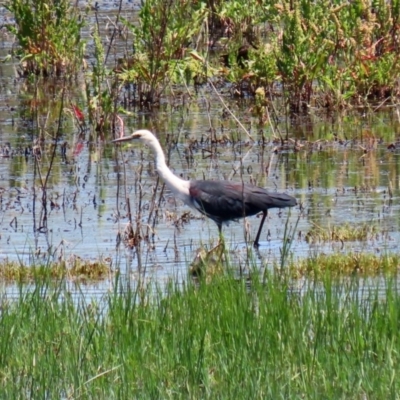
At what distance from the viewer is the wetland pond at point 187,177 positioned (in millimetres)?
9555

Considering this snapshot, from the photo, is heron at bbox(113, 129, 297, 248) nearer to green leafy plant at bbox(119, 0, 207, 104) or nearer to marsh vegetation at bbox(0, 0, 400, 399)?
marsh vegetation at bbox(0, 0, 400, 399)

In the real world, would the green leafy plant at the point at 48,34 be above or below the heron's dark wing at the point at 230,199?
above

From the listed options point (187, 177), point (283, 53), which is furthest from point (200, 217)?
point (283, 53)

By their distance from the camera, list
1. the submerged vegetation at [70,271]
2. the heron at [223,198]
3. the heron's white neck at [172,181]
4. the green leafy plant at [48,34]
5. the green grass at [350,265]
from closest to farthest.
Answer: the green grass at [350,265]
the submerged vegetation at [70,271]
the heron at [223,198]
the heron's white neck at [172,181]
the green leafy plant at [48,34]

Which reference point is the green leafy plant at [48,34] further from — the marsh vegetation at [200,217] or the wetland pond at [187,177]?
the wetland pond at [187,177]

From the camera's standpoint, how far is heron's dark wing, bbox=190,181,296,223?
987cm

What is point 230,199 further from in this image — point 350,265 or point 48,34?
point 48,34

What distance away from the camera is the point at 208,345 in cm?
622

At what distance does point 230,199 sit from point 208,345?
381 cm

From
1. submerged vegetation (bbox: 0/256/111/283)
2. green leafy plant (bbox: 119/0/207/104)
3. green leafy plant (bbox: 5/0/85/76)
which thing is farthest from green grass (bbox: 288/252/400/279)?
green leafy plant (bbox: 5/0/85/76)

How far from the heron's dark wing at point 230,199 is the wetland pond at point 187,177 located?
0.19 metres

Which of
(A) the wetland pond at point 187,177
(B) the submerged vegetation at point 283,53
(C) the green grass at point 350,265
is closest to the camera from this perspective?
(C) the green grass at point 350,265

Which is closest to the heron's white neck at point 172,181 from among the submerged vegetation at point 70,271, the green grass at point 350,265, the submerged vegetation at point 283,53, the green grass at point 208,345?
the submerged vegetation at point 70,271

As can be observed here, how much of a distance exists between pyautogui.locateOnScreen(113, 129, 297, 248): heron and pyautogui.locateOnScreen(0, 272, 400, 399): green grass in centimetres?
304
